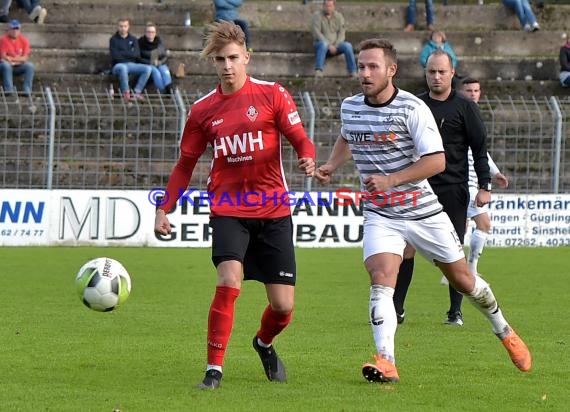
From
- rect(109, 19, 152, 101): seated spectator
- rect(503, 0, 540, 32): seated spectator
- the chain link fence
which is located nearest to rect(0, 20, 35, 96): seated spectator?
rect(109, 19, 152, 101): seated spectator

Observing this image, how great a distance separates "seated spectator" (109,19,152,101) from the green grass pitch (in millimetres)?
8533

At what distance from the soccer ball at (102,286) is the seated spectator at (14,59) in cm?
1562

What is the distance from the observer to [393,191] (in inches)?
319

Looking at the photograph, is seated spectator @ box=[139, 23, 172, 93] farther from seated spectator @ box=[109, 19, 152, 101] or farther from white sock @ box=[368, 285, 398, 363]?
white sock @ box=[368, 285, 398, 363]

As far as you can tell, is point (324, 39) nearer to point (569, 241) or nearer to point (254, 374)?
point (569, 241)

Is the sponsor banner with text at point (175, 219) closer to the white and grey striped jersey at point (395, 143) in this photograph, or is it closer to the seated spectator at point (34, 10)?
the seated spectator at point (34, 10)

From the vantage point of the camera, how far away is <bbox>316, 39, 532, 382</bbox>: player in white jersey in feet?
25.6

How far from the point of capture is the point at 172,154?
21734 mm

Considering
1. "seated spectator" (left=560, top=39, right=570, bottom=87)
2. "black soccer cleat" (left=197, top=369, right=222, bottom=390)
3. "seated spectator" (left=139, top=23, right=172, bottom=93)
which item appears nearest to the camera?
"black soccer cleat" (left=197, top=369, right=222, bottom=390)

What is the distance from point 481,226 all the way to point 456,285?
5164 mm

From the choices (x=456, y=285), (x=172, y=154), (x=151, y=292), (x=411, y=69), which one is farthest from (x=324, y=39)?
(x=456, y=285)

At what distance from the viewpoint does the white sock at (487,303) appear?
8.24 m

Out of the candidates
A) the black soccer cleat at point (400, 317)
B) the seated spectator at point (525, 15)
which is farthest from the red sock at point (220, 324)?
the seated spectator at point (525, 15)

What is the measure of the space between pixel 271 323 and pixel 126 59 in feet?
56.8
